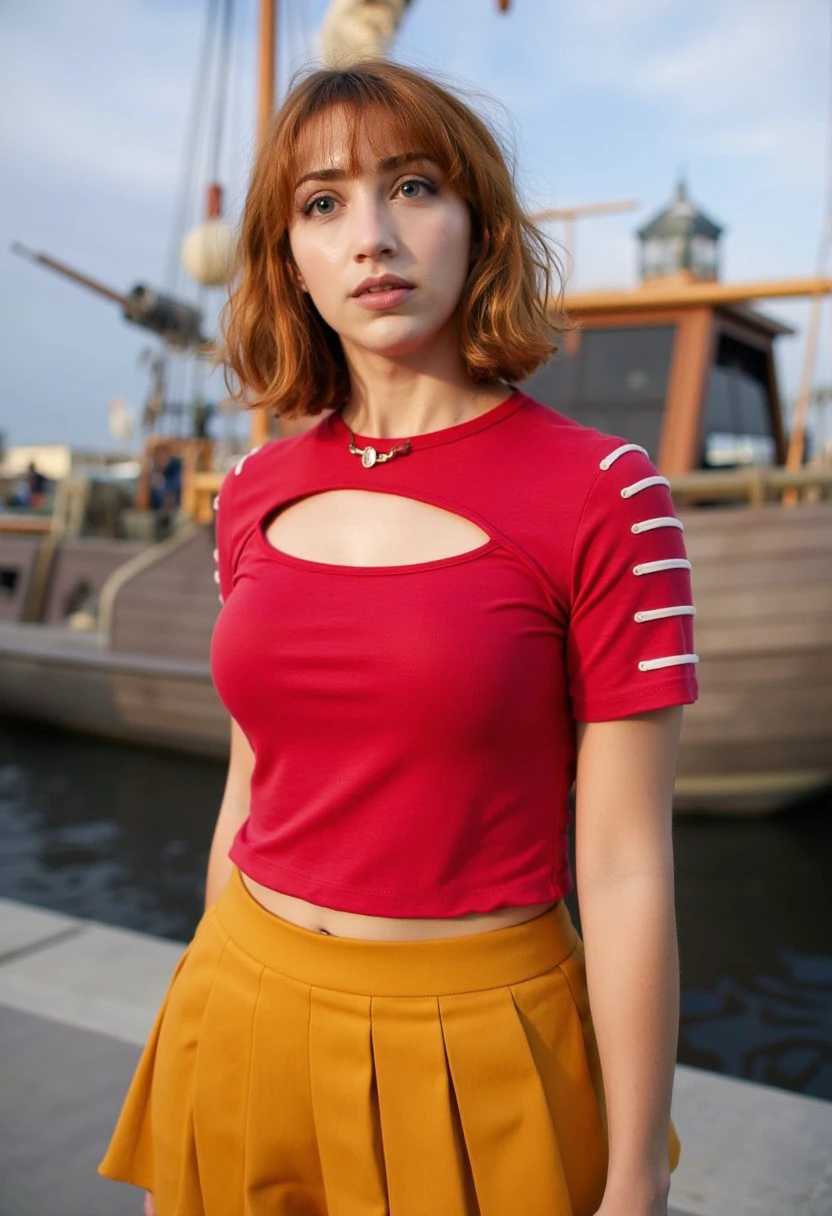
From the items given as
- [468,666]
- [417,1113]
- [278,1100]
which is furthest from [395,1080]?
[468,666]

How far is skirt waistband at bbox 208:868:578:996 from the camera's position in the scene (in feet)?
3.28

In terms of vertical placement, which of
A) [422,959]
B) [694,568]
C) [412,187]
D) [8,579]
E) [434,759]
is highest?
[412,187]

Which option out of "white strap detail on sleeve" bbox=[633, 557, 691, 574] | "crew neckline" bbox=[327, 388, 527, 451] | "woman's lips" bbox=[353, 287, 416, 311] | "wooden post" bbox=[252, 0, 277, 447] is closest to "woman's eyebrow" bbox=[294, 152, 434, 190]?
"woman's lips" bbox=[353, 287, 416, 311]

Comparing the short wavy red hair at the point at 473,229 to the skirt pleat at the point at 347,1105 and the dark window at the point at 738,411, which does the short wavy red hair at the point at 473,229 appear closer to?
the skirt pleat at the point at 347,1105

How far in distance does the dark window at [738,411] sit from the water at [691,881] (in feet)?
7.60

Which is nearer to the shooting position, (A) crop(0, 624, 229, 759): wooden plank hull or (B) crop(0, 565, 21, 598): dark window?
(A) crop(0, 624, 229, 759): wooden plank hull

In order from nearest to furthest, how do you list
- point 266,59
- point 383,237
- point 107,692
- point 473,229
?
1. point 383,237
2. point 473,229
3. point 107,692
4. point 266,59

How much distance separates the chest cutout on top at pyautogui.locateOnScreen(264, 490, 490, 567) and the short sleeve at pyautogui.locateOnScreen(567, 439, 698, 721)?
12cm

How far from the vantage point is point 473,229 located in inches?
45.1

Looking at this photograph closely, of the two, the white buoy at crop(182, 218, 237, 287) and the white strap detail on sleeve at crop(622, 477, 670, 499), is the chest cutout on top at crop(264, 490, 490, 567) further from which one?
the white buoy at crop(182, 218, 237, 287)

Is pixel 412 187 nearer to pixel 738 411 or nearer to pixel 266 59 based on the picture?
pixel 738 411

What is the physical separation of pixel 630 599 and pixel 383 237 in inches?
17.2

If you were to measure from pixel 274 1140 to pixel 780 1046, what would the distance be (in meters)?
3.09

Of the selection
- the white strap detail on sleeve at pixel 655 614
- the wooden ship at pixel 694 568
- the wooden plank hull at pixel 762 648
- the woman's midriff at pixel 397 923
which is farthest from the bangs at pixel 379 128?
the wooden plank hull at pixel 762 648
